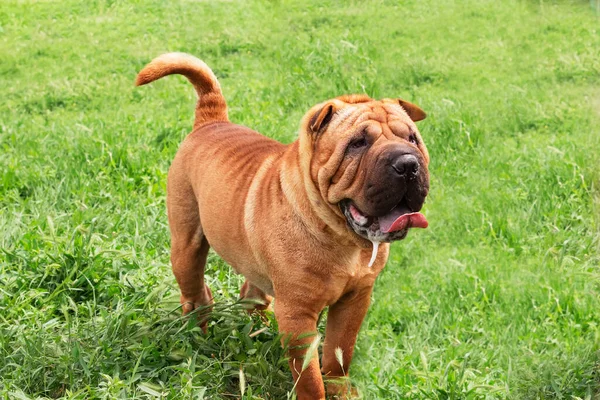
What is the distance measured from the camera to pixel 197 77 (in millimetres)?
4477

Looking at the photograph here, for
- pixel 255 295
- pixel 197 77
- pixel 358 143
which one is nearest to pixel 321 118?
pixel 358 143

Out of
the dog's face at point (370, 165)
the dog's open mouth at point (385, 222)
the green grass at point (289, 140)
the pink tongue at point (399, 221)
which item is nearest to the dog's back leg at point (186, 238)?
the green grass at point (289, 140)

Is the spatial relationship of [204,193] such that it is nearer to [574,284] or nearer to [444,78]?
[574,284]

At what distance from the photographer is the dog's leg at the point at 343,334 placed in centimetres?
385

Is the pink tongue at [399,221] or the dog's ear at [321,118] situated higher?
the dog's ear at [321,118]

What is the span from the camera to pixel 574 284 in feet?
16.0

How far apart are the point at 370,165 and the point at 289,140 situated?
3.50 meters

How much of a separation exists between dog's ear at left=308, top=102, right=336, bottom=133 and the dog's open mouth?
34cm

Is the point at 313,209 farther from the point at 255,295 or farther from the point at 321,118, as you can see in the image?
the point at 255,295

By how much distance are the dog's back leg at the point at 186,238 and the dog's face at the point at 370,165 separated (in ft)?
3.43

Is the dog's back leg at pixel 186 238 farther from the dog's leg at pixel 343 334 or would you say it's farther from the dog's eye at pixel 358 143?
the dog's eye at pixel 358 143

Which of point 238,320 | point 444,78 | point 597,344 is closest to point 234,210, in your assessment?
point 238,320

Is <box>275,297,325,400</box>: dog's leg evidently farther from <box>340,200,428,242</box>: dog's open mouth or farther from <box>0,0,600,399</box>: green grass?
<box>340,200,428,242</box>: dog's open mouth

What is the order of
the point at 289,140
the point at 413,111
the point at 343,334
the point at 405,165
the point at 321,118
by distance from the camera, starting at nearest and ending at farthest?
the point at 405,165 < the point at 321,118 < the point at 413,111 < the point at 343,334 < the point at 289,140
